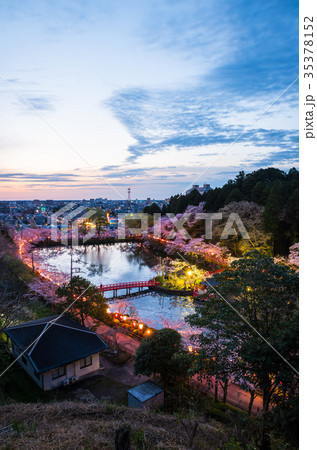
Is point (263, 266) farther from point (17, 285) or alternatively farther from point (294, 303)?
point (17, 285)

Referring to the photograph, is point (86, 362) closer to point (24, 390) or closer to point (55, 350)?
point (55, 350)

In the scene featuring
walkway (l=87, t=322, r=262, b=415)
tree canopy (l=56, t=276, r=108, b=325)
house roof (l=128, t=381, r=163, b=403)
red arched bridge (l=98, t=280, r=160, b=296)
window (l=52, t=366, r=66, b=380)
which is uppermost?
tree canopy (l=56, t=276, r=108, b=325)

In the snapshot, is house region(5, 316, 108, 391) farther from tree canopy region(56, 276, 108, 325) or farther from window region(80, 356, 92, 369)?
tree canopy region(56, 276, 108, 325)

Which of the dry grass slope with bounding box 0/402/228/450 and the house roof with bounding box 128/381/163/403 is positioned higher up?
the dry grass slope with bounding box 0/402/228/450


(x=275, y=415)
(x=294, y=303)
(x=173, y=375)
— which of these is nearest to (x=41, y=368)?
(x=173, y=375)

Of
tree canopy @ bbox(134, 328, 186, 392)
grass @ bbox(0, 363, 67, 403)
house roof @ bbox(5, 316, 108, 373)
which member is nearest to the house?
house roof @ bbox(5, 316, 108, 373)

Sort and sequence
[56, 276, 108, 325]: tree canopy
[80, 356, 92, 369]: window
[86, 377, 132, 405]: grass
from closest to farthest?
[86, 377, 132, 405]: grass < [80, 356, 92, 369]: window < [56, 276, 108, 325]: tree canopy

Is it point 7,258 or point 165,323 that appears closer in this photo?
point 165,323
